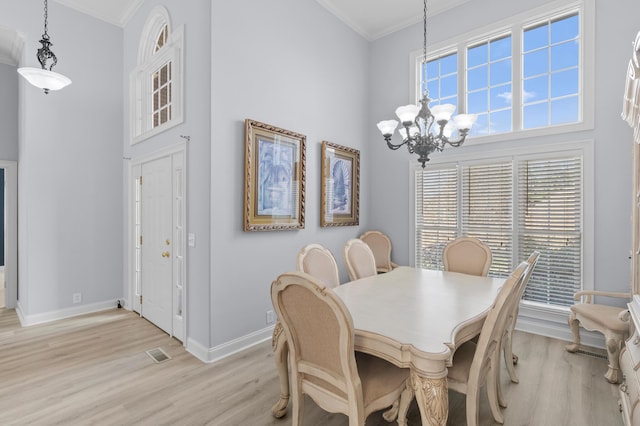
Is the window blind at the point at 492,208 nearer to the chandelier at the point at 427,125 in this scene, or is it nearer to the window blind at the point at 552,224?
the window blind at the point at 552,224

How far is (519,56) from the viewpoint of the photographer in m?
3.71

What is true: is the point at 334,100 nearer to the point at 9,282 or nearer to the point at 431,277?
the point at 431,277

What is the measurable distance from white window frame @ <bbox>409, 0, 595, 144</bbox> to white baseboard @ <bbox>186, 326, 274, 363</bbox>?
135 inches

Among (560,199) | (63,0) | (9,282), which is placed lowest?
(9,282)

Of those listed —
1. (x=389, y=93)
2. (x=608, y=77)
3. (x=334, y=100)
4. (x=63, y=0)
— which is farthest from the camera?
(x=389, y=93)

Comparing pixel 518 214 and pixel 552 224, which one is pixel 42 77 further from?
pixel 552 224

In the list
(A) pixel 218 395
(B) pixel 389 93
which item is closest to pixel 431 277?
(A) pixel 218 395

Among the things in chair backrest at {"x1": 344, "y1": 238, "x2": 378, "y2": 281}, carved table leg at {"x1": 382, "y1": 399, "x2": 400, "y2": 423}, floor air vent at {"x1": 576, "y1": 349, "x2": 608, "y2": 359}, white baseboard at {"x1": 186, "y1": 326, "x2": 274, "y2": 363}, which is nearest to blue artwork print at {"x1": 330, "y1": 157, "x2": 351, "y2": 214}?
chair backrest at {"x1": 344, "y1": 238, "x2": 378, "y2": 281}

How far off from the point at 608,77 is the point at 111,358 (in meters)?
5.50

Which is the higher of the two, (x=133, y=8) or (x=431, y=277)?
(x=133, y=8)

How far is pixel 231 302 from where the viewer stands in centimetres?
303

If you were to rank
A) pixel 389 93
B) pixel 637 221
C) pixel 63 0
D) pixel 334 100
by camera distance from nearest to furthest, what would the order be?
pixel 637 221, pixel 63 0, pixel 334 100, pixel 389 93

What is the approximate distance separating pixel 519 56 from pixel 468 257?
248 centimetres

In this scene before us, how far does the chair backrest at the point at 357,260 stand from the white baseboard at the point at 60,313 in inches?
138
